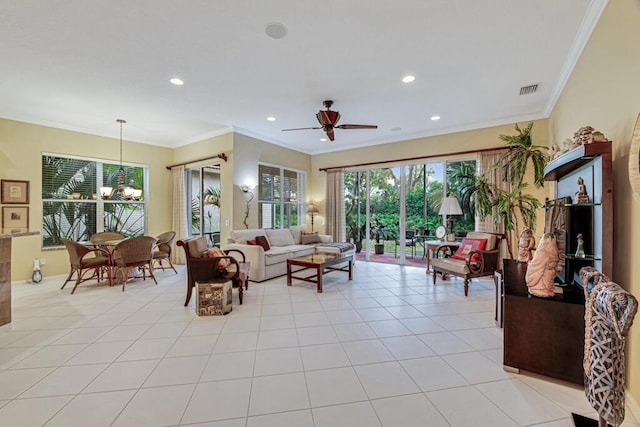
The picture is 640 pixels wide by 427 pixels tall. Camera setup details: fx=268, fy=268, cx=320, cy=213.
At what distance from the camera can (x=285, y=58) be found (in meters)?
3.06

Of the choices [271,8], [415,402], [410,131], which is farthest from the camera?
[410,131]

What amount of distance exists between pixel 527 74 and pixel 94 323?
6082 millimetres

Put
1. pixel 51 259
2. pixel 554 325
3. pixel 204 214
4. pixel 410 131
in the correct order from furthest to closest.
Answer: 1. pixel 204 214
2. pixel 410 131
3. pixel 51 259
4. pixel 554 325

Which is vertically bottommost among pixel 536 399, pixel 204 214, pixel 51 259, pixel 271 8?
pixel 536 399

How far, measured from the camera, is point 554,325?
1981mm

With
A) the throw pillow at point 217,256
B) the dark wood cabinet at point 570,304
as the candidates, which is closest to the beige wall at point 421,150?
the dark wood cabinet at point 570,304

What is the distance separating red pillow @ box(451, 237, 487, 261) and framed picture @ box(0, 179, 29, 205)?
7.75m

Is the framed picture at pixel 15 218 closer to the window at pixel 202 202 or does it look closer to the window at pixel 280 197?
the window at pixel 202 202

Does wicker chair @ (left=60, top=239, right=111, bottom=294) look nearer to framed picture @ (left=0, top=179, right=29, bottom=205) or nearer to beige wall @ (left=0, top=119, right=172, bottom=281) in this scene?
beige wall @ (left=0, top=119, right=172, bottom=281)

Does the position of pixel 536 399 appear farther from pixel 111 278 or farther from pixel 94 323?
pixel 111 278

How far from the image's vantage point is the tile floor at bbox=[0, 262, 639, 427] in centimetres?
169

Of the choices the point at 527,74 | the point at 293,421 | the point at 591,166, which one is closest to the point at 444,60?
the point at 527,74

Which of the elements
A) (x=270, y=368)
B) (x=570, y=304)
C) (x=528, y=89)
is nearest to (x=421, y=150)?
(x=528, y=89)

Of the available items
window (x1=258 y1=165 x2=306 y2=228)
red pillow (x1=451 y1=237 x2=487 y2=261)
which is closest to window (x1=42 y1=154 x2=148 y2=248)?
window (x1=258 y1=165 x2=306 y2=228)
